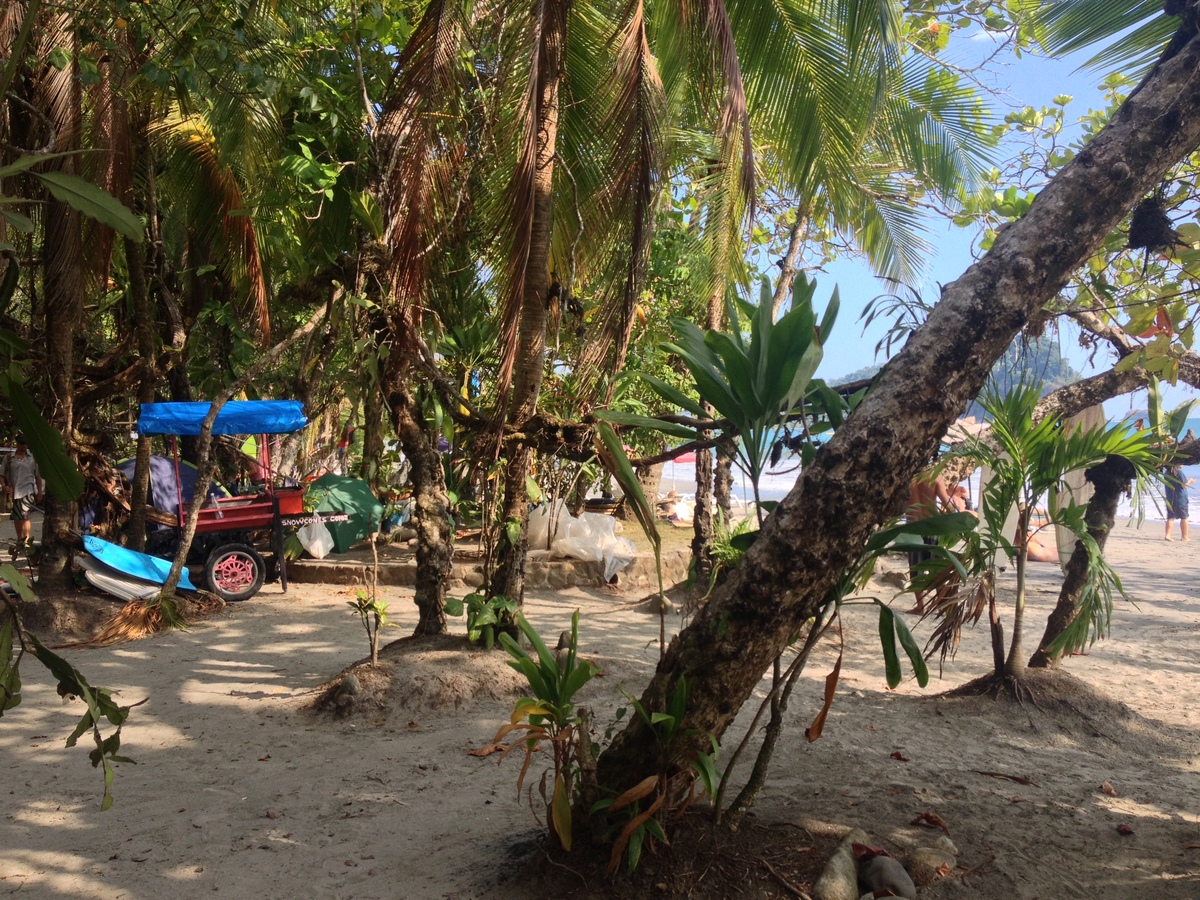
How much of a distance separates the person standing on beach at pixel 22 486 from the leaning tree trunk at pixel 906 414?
11.0m

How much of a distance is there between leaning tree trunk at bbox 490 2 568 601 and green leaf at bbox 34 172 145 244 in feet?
11.3

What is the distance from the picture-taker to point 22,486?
42.0 feet

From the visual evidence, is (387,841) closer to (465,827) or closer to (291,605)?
(465,827)

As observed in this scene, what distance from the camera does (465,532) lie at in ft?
40.5

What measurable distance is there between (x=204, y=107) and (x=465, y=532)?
6.54 metres

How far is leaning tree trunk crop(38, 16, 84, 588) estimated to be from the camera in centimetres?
680

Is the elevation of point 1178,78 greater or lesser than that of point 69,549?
greater

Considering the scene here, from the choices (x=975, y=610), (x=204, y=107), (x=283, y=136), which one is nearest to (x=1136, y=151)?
(x=975, y=610)

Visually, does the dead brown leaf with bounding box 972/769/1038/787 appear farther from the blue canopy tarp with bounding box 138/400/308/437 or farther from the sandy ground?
the blue canopy tarp with bounding box 138/400/308/437

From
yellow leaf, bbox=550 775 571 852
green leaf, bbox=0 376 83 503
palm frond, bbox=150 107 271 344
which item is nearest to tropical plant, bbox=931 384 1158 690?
yellow leaf, bbox=550 775 571 852

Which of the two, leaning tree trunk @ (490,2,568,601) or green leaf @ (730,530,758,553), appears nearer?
green leaf @ (730,530,758,553)

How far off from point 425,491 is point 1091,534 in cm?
451

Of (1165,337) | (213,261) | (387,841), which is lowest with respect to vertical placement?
(387,841)

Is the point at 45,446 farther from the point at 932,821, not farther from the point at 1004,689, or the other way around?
the point at 1004,689
